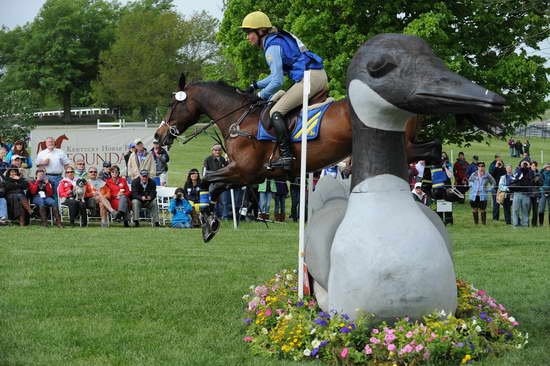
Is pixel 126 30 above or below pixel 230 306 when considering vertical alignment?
above

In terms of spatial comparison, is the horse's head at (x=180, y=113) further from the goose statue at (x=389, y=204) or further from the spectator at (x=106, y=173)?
the spectator at (x=106, y=173)

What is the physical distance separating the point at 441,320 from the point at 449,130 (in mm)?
21469

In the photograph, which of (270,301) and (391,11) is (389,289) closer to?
(270,301)

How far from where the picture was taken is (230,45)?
32.0 m

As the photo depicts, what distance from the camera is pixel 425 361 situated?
6117 millimetres

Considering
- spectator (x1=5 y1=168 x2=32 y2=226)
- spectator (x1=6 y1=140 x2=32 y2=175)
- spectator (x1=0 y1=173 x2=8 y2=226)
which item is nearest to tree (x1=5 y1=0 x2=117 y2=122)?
spectator (x1=6 y1=140 x2=32 y2=175)

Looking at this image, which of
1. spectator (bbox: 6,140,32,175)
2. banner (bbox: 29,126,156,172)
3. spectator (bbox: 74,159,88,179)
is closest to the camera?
spectator (bbox: 74,159,88,179)

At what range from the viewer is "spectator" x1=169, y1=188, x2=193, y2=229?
733 inches

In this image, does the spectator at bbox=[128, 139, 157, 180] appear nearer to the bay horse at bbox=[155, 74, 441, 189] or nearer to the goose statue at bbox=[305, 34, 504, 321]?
the bay horse at bbox=[155, 74, 441, 189]

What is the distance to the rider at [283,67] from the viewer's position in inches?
359

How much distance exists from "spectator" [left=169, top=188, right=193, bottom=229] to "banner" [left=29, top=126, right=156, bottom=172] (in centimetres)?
443

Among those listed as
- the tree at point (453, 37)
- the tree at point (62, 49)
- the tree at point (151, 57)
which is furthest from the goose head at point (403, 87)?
the tree at point (62, 49)

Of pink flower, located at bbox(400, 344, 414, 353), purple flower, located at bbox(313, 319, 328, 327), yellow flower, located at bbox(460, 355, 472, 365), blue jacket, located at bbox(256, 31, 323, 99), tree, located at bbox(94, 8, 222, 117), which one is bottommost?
yellow flower, located at bbox(460, 355, 472, 365)

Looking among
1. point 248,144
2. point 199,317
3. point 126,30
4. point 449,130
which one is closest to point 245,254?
point 248,144
